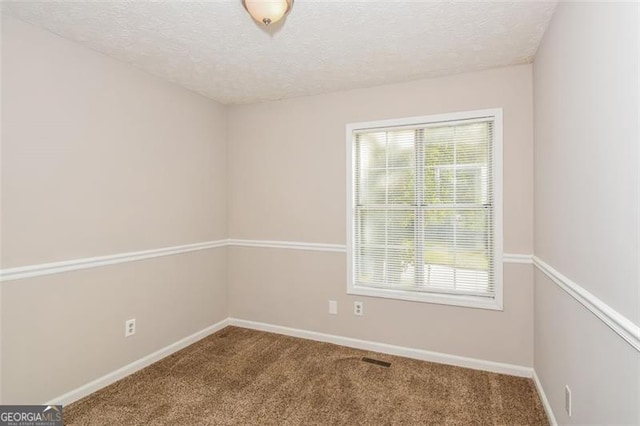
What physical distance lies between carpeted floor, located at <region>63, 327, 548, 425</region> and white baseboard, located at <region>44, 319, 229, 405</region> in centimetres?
5

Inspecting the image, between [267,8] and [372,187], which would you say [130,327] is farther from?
[267,8]

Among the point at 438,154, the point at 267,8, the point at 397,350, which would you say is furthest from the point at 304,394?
the point at 267,8

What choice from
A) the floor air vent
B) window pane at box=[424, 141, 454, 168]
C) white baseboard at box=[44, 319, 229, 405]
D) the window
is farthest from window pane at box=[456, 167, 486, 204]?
white baseboard at box=[44, 319, 229, 405]

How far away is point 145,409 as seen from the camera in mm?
2180

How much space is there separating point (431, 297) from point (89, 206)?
2850mm

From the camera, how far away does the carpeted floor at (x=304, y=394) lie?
2.09 metres

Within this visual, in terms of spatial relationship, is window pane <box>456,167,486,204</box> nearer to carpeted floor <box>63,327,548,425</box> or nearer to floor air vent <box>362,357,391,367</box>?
carpeted floor <box>63,327,548,425</box>

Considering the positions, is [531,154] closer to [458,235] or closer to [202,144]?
[458,235]

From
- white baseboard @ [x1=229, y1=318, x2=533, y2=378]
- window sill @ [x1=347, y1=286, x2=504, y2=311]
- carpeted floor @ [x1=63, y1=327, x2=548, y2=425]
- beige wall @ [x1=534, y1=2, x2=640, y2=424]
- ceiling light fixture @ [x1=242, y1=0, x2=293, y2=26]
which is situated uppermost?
ceiling light fixture @ [x1=242, y1=0, x2=293, y2=26]

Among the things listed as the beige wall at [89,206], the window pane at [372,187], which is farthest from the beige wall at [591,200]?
the beige wall at [89,206]

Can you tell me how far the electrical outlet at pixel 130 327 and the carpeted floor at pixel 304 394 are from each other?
340 millimetres

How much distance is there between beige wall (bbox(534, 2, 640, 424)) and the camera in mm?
1048

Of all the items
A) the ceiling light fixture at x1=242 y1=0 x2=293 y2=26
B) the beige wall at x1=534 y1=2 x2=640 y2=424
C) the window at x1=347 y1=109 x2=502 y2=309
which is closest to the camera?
the beige wall at x1=534 y1=2 x2=640 y2=424

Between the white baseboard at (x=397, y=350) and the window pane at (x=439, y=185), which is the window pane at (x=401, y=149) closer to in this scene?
the window pane at (x=439, y=185)
